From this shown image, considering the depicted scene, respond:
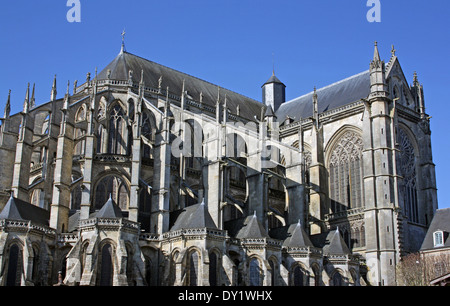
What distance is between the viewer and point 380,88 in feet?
123

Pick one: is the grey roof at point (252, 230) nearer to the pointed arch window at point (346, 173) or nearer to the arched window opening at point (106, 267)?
the arched window opening at point (106, 267)

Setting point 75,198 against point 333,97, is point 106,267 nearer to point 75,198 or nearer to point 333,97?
point 75,198

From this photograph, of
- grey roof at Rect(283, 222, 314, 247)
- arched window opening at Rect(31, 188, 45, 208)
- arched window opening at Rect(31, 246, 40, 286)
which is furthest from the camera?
grey roof at Rect(283, 222, 314, 247)

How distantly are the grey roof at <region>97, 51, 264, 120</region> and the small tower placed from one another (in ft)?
5.77

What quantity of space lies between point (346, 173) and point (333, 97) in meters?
7.11

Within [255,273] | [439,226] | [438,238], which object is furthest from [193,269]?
[439,226]

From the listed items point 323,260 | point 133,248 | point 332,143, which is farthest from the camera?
point 332,143

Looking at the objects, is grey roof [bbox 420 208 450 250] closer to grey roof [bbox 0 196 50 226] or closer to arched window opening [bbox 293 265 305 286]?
arched window opening [bbox 293 265 305 286]

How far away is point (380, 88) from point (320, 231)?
Answer: 31.9 feet

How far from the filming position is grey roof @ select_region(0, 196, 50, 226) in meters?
27.5

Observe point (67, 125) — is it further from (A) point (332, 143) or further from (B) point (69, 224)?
(A) point (332, 143)

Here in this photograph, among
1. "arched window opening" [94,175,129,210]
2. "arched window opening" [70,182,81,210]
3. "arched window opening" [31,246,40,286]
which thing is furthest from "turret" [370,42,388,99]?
"arched window opening" [31,246,40,286]

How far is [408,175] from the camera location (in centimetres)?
3909
